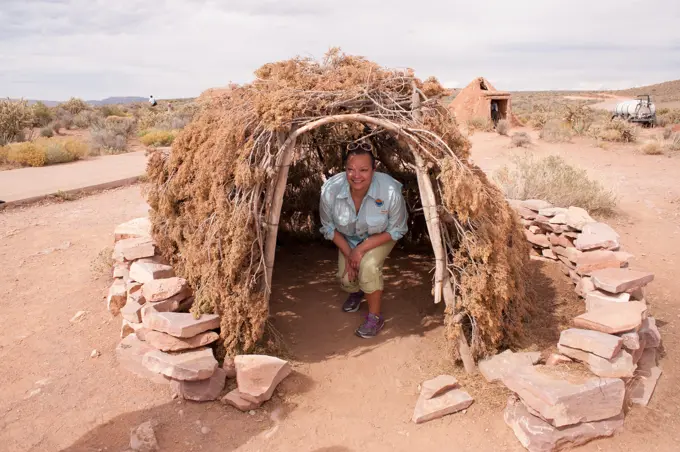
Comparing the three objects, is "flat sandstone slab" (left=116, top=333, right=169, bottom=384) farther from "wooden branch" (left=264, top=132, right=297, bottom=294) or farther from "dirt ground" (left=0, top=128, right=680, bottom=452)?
"wooden branch" (left=264, top=132, right=297, bottom=294)

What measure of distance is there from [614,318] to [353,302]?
2.13 m

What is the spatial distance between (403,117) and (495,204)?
938 mm

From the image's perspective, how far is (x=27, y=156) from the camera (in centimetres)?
1195

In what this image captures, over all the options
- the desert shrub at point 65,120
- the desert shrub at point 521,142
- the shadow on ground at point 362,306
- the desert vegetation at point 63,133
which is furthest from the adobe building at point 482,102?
the desert shrub at point 65,120

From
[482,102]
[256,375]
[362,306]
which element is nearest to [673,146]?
[482,102]

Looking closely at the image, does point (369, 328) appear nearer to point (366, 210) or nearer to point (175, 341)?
point (366, 210)

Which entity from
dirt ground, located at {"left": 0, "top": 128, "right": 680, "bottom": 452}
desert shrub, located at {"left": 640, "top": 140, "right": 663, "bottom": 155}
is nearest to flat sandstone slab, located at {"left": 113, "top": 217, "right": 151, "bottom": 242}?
dirt ground, located at {"left": 0, "top": 128, "right": 680, "bottom": 452}

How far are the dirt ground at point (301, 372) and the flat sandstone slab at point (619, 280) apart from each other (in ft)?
1.96

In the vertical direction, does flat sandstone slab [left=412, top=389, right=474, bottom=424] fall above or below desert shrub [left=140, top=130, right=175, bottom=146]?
below

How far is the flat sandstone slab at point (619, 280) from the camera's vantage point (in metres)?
3.65

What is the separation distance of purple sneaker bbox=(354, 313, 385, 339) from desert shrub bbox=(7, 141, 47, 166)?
442 inches

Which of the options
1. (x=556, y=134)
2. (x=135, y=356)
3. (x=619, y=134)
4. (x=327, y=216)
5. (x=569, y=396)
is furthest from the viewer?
(x=556, y=134)

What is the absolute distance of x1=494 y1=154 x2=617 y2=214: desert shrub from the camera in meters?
7.23

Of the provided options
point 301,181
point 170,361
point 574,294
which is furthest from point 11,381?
point 574,294
